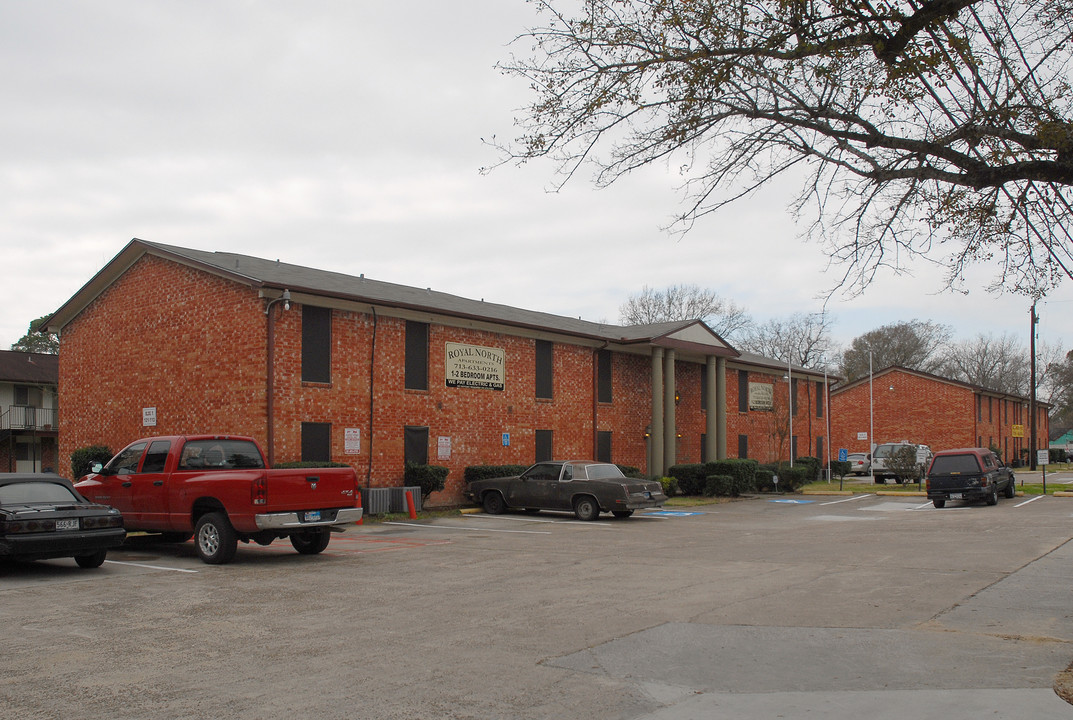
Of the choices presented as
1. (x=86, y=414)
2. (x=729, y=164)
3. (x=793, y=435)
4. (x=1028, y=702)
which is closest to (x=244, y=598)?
(x=729, y=164)

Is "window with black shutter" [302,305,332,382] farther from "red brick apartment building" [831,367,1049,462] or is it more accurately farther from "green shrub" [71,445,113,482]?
"red brick apartment building" [831,367,1049,462]

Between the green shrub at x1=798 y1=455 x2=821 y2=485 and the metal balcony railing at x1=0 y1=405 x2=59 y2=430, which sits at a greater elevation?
the metal balcony railing at x1=0 y1=405 x2=59 y2=430

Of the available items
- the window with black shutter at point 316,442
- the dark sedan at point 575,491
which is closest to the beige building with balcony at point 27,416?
the window with black shutter at point 316,442

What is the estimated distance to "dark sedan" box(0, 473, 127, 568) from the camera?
11914mm

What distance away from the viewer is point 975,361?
9231 cm

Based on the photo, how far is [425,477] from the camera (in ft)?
80.4

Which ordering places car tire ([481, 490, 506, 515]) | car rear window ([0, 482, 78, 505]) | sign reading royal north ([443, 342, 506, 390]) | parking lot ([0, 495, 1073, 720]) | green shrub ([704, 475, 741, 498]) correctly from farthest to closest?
green shrub ([704, 475, 741, 498]) → sign reading royal north ([443, 342, 506, 390]) → car tire ([481, 490, 506, 515]) → car rear window ([0, 482, 78, 505]) → parking lot ([0, 495, 1073, 720])

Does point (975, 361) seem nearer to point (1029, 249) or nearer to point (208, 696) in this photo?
point (1029, 249)

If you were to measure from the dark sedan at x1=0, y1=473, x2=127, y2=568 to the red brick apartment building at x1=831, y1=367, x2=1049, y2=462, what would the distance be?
171 ft

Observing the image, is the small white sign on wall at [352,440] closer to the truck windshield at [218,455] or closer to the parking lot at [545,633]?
the parking lot at [545,633]

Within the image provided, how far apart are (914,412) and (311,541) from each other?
5432 centimetres

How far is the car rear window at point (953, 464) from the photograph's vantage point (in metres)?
28.3

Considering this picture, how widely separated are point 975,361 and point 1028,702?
95530 millimetres

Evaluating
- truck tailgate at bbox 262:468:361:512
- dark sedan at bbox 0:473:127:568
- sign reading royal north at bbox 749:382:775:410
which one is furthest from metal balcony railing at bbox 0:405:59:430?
truck tailgate at bbox 262:468:361:512
